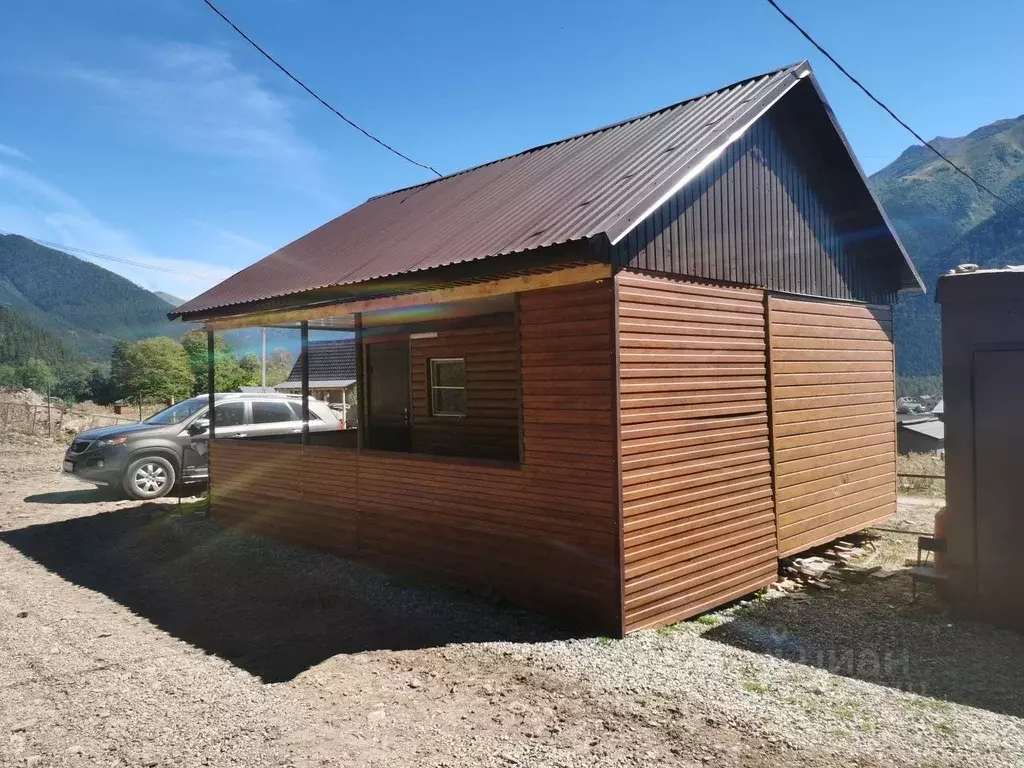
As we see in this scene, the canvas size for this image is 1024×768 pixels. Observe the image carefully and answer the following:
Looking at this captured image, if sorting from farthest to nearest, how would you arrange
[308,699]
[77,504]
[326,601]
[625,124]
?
[77,504] < [625,124] < [326,601] < [308,699]

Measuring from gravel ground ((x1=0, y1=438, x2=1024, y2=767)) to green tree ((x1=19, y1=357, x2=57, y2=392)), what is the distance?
103 metres

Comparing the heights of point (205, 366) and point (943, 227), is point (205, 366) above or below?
below

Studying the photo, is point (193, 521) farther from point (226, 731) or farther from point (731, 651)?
point (731, 651)

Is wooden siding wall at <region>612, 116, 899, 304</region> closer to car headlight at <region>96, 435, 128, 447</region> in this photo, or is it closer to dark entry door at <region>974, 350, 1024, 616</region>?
dark entry door at <region>974, 350, 1024, 616</region>

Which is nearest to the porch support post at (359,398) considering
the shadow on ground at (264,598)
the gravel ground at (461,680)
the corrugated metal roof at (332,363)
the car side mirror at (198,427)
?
the shadow on ground at (264,598)

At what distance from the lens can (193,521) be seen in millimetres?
11055

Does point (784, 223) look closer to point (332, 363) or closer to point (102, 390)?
point (332, 363)

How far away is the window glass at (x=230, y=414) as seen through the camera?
13.3 m

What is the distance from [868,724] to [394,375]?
8.21 metres

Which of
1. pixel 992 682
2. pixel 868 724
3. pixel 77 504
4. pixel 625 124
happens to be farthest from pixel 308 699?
pixel 77 504

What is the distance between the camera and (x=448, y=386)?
1035 centimetres

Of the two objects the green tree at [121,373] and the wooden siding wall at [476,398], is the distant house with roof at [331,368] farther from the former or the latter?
the green tree at [121,373]

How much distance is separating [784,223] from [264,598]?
6941mm

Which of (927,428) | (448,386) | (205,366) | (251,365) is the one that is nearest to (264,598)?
(448,386)
